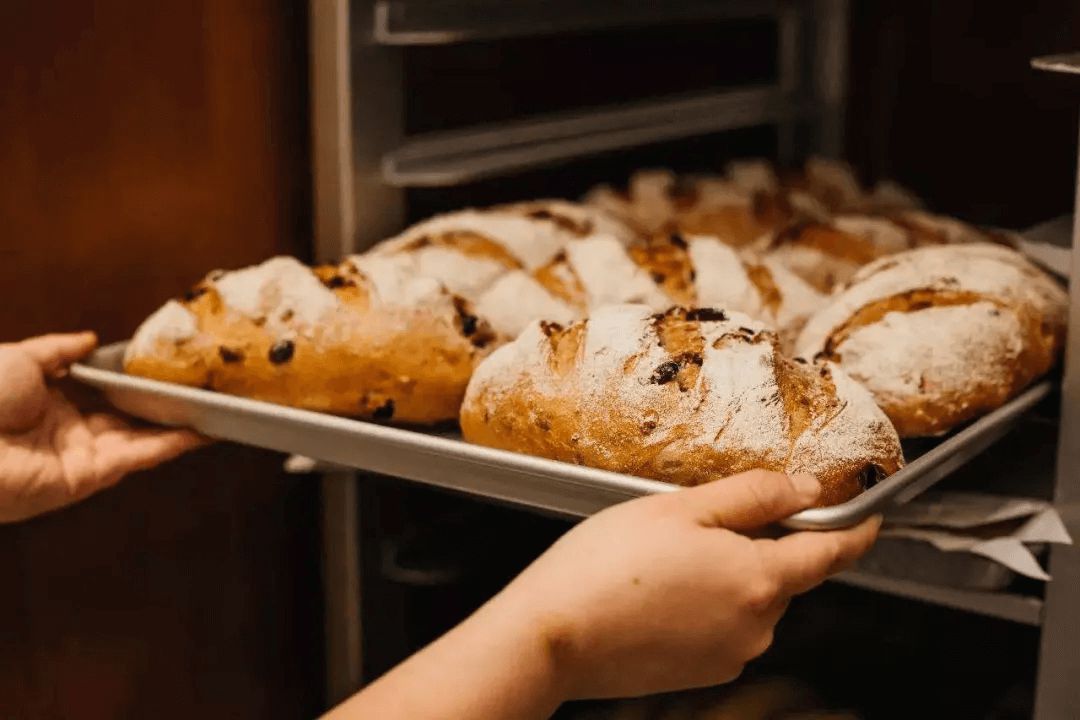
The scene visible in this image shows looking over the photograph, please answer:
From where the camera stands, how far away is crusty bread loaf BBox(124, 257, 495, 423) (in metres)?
1.02

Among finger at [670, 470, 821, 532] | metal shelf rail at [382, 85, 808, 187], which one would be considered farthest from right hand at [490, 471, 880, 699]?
metal shelf rail at [382, 85, 808, 187]

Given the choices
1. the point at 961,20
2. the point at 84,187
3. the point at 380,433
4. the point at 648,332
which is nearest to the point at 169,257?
the point at 84,187

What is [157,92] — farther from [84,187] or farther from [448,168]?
[448,168]

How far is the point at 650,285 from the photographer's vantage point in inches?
44.5

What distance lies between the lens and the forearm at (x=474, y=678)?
0.73 m

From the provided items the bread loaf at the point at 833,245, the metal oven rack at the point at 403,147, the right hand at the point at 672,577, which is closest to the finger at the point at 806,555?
the right hand at the point at 672,577

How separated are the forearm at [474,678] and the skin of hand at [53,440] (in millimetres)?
402

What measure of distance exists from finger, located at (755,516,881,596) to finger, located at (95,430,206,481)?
1.76 feet

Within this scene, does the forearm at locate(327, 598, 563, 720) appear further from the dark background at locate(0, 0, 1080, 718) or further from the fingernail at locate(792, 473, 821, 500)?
the dark background at locate(0, 0, 1080, 718)

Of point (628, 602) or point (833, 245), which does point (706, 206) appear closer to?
point (833, 245)

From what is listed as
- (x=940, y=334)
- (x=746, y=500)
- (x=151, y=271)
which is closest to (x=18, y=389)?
(x=151, y=271)

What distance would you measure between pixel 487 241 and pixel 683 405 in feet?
1.47

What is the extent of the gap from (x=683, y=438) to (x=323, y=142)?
620 millimetres

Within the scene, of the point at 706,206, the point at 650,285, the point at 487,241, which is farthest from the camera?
the point at 706,206
